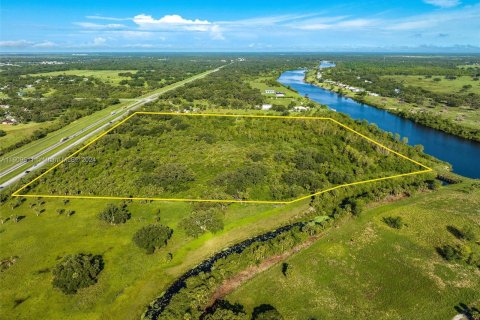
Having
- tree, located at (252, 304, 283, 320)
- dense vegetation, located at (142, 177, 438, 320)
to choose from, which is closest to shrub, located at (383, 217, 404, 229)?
dense vegetation, located at (142, 177, 438, 320)

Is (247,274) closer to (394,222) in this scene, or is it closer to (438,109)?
(394,222)

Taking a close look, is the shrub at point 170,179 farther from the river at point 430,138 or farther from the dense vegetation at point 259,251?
the river at point 430,138

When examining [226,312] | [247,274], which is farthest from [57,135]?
[226,312]

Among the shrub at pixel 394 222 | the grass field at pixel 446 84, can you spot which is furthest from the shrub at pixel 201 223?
the grass field at pixel 446 84

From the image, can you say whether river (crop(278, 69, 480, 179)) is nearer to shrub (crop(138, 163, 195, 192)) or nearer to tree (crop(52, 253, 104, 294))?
shrub (crop(138, 163, 195, 192))

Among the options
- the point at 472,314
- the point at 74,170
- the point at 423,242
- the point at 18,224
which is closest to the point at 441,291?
the point at 472,314
